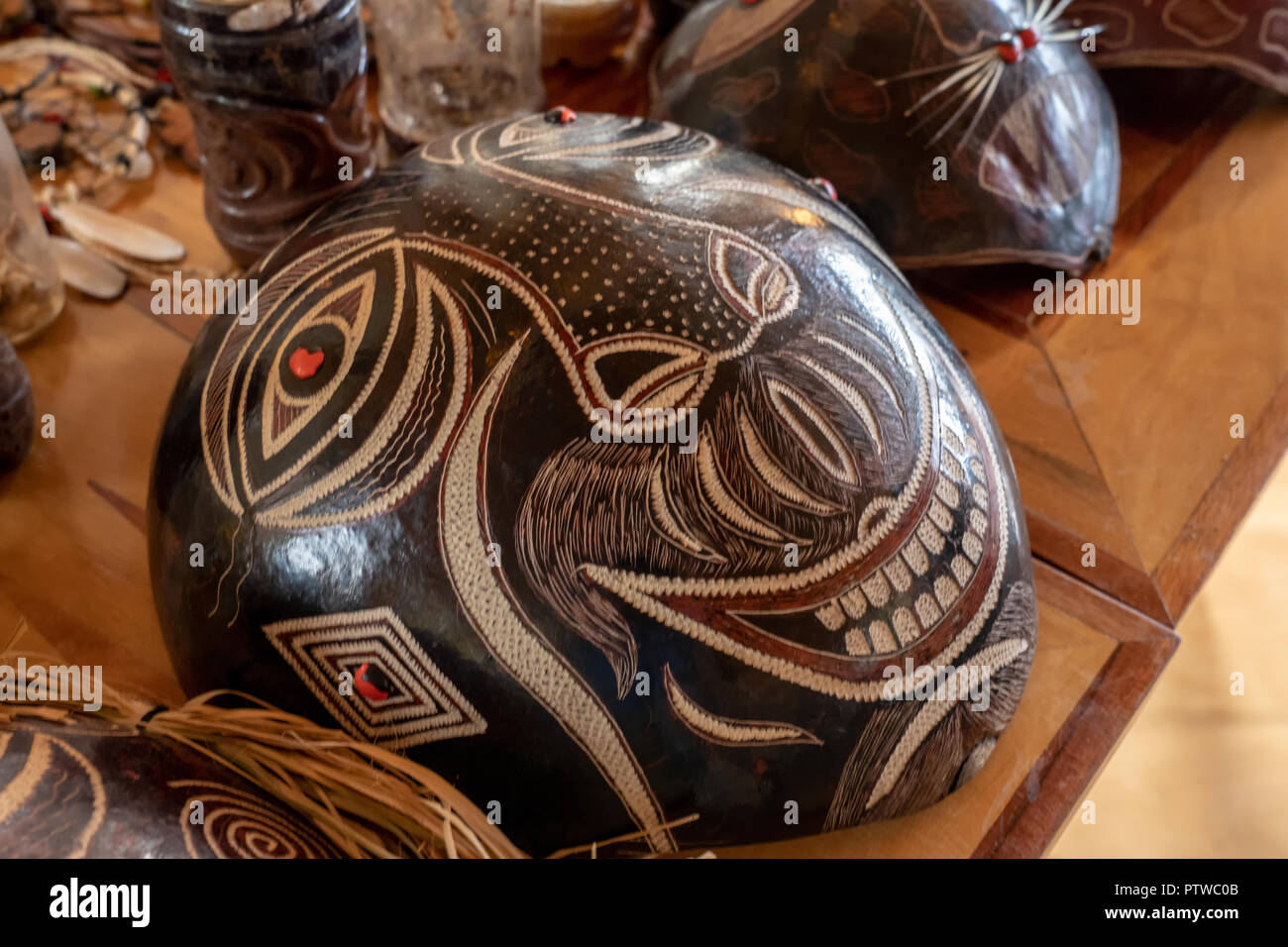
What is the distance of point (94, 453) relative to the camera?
45.6 inches

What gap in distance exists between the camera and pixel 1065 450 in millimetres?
1183

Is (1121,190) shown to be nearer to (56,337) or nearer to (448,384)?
(448,384)

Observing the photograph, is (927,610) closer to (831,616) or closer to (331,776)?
(831,616)

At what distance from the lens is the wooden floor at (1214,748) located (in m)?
1.53

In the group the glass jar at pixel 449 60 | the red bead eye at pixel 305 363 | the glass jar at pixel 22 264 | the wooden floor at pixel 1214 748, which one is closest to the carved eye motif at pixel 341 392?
the red bead eye at pixel 305 363

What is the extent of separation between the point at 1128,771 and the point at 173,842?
135 centimetres

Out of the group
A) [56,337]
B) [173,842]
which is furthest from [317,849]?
[56,337]

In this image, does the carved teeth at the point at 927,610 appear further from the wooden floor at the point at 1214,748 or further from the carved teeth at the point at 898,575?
the wooden floor at the point at 1214,748

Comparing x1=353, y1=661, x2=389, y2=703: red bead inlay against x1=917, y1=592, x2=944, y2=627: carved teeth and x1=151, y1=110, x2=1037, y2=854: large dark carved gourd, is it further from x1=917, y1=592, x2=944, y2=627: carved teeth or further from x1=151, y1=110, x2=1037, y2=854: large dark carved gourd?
x1=917, y1=592, x2=944, y2=627: carved teeth

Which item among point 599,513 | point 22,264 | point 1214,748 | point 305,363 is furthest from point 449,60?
point 1214,748

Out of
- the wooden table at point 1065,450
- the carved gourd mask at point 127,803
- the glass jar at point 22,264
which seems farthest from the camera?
the glass jar at point 22,264

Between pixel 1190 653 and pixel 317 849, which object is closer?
pixel 317 849

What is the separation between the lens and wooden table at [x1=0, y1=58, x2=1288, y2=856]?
956 mm

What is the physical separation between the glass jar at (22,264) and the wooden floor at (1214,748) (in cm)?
139
